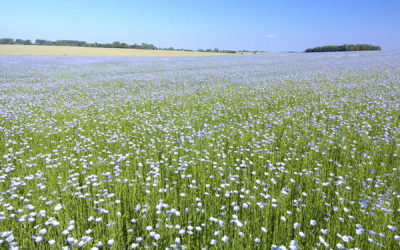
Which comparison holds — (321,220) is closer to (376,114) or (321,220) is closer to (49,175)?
(49,175)

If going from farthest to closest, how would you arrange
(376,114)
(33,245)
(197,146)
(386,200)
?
(376,114) → (197,146) → (386,200) → (33,245)

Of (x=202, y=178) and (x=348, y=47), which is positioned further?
(x=348, y=47)

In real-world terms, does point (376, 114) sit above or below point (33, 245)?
above

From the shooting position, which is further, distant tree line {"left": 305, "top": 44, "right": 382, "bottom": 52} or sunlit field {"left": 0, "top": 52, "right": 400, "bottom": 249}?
distant tree line {"left": 305, "top": 44, "right": 382, "bottom": 52}

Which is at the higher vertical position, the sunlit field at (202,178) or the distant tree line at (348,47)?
the distant tree line at (348,47)

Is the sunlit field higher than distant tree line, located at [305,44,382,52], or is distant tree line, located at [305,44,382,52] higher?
distant tree line, located at [305,44,382,52]

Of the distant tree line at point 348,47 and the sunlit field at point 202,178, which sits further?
the distant tree line at point 348,47

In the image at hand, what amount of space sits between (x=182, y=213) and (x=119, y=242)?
92cm

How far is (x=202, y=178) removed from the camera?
4160 millimetres

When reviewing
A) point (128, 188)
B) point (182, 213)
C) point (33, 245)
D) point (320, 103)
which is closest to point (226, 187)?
point (182, 213)

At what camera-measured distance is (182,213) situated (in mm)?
3275

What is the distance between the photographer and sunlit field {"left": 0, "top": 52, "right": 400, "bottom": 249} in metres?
2.88

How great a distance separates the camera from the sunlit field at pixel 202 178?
2879 millimetres

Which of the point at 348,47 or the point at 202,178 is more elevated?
the point at 348,47
